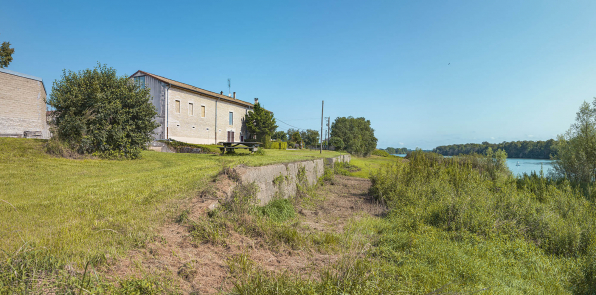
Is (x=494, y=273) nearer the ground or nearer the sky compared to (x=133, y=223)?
nearer the ground

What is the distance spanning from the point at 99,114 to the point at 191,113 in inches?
659

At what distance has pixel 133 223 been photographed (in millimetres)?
3963

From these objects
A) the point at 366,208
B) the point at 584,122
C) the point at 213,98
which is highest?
the point at 213,98

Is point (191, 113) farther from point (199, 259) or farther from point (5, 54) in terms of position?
point (199, 259)

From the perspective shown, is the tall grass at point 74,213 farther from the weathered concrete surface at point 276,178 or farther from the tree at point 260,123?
the tree at point 260,123

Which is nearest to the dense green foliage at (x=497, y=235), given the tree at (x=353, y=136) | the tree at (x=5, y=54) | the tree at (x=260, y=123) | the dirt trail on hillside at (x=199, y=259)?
the dirt trail on hillside at (x=199, y=259)

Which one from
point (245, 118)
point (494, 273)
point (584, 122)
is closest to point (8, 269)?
point (494, 273)

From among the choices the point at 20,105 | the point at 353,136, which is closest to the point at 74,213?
the point at 20,105

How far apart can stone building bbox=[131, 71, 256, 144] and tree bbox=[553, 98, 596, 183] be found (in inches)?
1148

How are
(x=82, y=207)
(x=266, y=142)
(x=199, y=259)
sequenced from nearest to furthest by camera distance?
(x=199, y=259) → (x=82, y=207) → (x=266, y=142)

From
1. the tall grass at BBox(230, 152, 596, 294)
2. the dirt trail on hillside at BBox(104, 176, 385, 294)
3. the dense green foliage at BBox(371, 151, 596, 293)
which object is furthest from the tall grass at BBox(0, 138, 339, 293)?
the dense green foliage at BBox(371, 151, 596, 293)

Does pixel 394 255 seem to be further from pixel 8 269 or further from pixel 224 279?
pixel 8 269

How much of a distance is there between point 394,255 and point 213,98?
30.5 m

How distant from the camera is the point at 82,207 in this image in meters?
4.70
